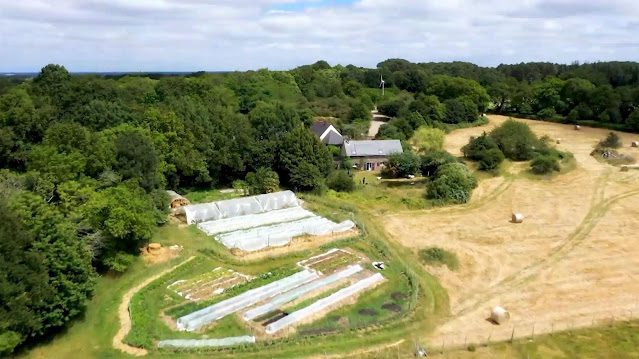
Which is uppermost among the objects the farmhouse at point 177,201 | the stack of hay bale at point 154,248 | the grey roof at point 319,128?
the grey roof at point 319,128

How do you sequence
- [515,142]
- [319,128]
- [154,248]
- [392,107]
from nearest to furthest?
[154,248]
[515,142]
[319,128]
[392,107]

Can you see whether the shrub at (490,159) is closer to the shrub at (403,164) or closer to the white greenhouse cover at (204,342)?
the shrub at (403,164)

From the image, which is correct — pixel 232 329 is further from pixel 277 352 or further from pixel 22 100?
pixel 22 100

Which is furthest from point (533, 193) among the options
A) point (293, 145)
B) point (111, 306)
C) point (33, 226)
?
point (33, 226)

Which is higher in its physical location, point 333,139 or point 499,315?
point 333,139

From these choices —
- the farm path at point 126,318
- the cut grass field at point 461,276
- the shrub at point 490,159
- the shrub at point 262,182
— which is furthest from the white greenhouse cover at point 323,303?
the shrub at point 490,159

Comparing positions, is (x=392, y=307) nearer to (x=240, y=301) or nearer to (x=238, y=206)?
(x=240, y=301)

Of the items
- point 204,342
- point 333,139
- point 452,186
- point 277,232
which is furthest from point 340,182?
point 204,342
